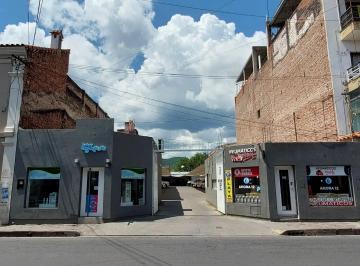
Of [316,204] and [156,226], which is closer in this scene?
[156,226]

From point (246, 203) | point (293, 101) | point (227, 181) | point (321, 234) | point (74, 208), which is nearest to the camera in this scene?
point (321, 234)

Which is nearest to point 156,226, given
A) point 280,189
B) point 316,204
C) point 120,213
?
point 120,213

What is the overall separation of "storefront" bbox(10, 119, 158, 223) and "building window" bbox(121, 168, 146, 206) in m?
0.10

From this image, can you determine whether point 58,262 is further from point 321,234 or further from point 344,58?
point 344,58

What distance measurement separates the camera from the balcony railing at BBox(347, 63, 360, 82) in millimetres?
17453

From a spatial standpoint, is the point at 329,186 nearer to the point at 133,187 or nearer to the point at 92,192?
the point at 133,187

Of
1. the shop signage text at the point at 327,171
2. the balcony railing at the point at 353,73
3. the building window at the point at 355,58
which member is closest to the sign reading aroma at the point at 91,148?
the shop signage text at the point at 327,171

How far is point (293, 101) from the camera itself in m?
23.8

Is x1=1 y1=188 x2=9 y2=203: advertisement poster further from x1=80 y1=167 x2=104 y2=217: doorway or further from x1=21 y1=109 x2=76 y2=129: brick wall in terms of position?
x1=21 y1=109 x2=76 y2=129: brick wall

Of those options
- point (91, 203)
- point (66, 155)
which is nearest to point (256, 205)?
point (91, 203)

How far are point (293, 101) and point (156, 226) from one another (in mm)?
14689

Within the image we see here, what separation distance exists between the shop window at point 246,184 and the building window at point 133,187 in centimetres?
484

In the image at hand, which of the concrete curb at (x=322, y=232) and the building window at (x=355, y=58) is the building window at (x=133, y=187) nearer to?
the concrete curb at (x=322, y=232)

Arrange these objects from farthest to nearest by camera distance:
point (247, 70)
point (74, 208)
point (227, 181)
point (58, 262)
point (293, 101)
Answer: point (247, 70) < point (293, 101) < point (227, 181) < point (74, 208) < point (58, 262)
